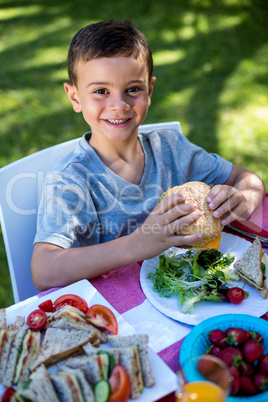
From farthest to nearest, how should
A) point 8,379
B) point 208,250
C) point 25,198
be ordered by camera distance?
1. point 25,198
2. point 208,250
3. point 8,379

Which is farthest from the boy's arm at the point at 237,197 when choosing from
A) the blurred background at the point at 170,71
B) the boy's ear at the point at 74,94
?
the blurred background at the point at 170,71

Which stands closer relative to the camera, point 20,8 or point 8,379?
point 8,379

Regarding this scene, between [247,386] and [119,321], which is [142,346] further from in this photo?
[247,386]

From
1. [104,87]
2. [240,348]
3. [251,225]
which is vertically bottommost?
[251,225]

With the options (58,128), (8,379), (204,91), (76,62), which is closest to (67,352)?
(8,379)

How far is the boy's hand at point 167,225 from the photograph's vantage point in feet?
5.12

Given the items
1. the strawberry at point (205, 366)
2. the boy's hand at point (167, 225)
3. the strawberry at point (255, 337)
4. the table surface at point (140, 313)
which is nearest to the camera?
the strawberry at point (205, 366)

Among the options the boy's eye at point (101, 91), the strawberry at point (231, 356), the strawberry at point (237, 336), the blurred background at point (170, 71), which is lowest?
the blurred background at point (170, 71)

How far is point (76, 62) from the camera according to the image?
1950 mm

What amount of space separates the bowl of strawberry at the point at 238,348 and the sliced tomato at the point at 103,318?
23 centimetres

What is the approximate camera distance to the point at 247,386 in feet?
3.55

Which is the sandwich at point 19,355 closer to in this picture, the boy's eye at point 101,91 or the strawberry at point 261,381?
the strawberry at point 261,381

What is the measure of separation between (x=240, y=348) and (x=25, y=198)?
1318 millimetres

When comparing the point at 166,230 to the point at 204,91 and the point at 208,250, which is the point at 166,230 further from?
the point at 204,91
